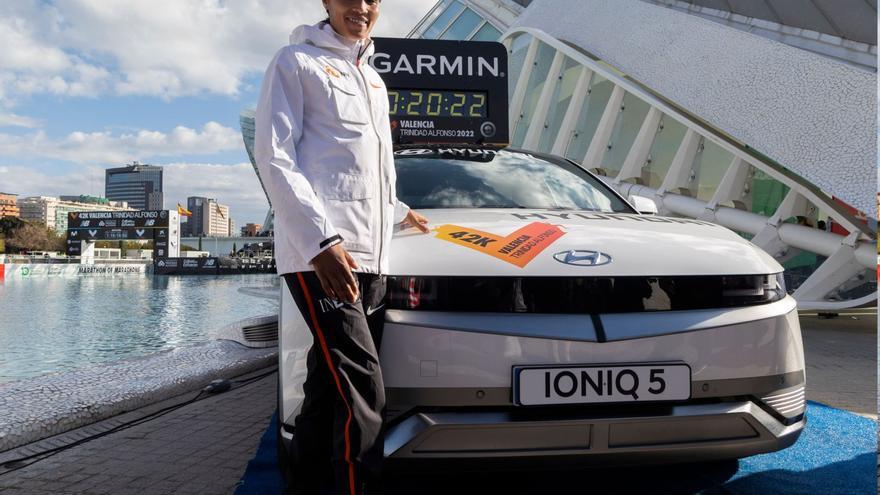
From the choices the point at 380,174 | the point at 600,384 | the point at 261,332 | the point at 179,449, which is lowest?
the point at 179,449

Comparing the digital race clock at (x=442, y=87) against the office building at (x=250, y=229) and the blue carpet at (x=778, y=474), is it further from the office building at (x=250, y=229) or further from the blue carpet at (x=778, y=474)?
the office building at (x=250, y=229)

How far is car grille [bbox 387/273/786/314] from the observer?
1621mm

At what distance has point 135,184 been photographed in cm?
16550

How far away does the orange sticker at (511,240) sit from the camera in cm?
170

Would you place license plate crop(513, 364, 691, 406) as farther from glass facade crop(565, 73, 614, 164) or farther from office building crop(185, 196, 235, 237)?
office building crop(185, 196, 235, 237)

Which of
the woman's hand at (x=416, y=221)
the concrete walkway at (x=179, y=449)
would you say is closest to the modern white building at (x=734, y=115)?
the concrete walkway at (x=179, y=449)

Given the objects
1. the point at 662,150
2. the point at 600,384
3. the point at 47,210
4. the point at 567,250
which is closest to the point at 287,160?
the point at 567,250

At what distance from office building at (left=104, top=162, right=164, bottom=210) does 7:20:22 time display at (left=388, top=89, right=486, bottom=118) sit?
172 m

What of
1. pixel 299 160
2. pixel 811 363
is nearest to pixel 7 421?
pixel 299 160

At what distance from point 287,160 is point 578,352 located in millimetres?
824

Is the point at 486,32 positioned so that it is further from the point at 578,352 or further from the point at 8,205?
the point at 8,205

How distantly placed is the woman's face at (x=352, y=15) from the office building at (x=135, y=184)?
17759 cm

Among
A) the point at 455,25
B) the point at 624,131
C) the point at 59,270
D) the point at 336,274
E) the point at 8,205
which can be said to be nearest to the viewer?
the point at 336,274

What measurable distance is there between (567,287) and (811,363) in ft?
13.5
